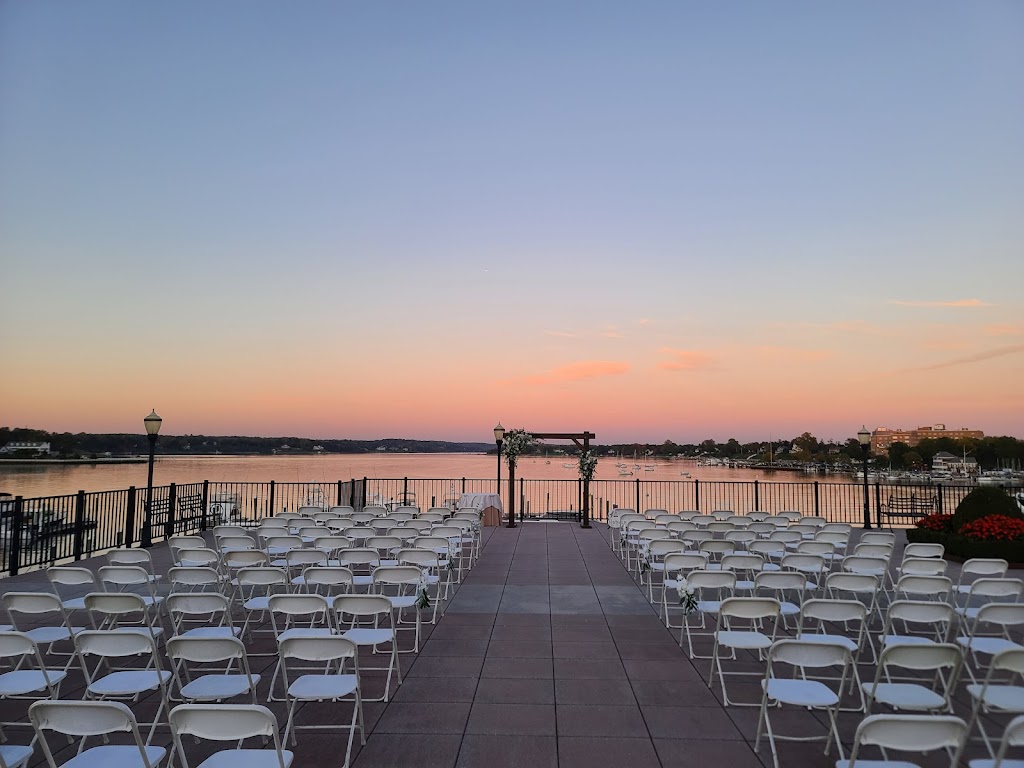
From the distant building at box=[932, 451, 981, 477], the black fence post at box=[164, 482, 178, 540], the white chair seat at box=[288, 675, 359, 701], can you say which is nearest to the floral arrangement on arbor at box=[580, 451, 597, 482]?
the black fence post at box=[164, 482, 178, 540]

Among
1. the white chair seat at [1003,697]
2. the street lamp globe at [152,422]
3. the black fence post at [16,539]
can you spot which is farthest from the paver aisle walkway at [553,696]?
the street lamp globe at [152,422]

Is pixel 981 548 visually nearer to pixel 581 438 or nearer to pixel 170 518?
pixel 581 438

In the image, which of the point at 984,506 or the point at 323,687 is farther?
the point at 984,506

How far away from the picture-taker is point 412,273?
73.0 feet

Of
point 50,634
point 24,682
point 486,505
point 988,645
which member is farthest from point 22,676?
point 486,505

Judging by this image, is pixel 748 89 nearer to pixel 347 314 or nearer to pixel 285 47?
pixel 285 47

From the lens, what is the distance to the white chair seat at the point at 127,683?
371 cm

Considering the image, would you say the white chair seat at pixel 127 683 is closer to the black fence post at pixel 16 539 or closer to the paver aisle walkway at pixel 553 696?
the paver aisle walkway at pixel 553 696

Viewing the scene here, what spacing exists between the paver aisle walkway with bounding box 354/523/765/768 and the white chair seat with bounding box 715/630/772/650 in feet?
1.52

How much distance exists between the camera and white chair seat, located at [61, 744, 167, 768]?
2.83 metres

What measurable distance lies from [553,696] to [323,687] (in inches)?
72.7

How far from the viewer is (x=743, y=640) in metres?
4.72

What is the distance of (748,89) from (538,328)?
13.9 m

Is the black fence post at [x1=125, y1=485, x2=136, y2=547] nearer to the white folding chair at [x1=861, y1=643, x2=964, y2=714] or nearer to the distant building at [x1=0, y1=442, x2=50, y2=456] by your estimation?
the white folding chair at [x1=861, y1=643, x2=964, y2=714]
